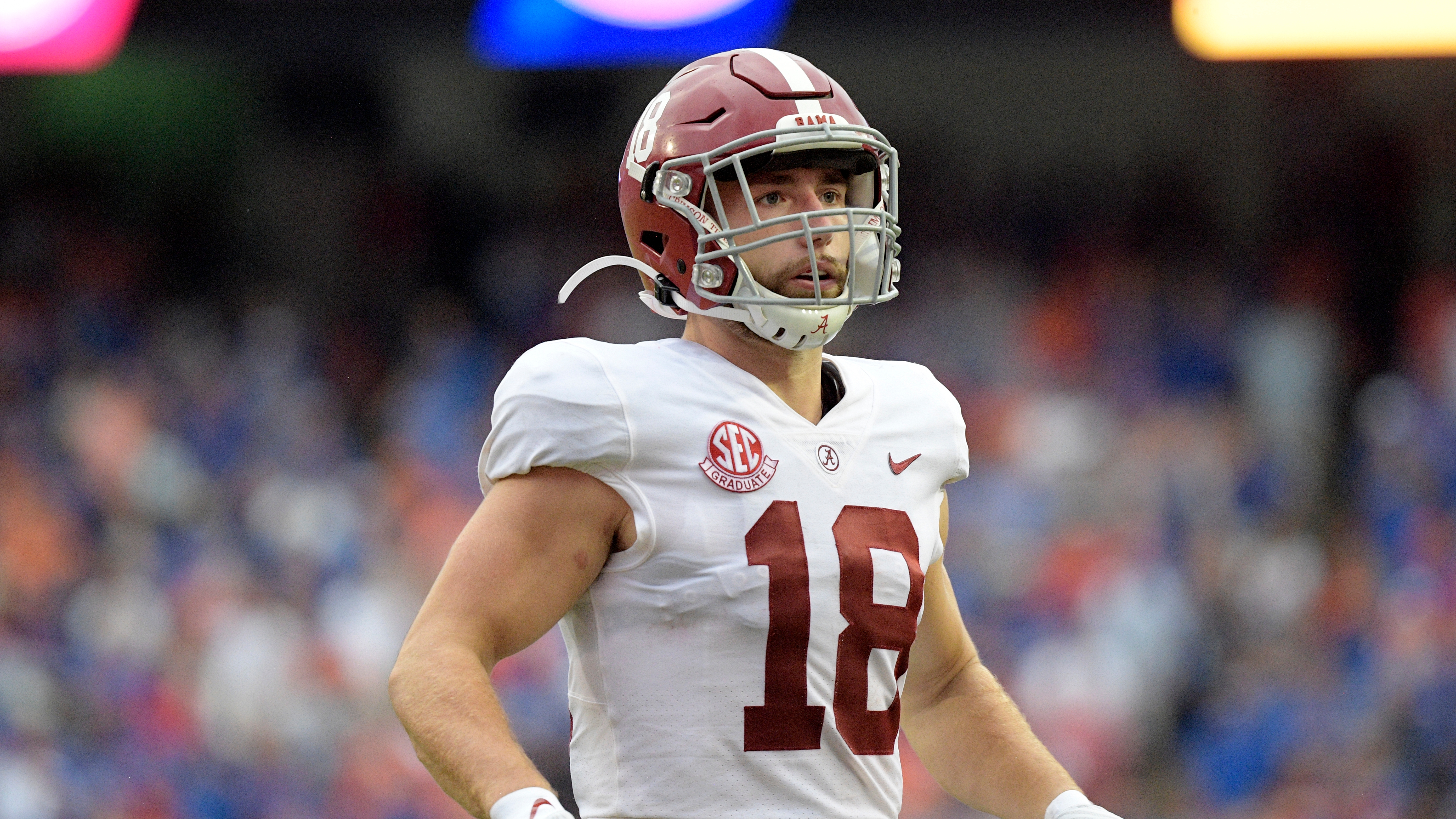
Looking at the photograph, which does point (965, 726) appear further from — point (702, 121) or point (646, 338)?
point (646, 338)

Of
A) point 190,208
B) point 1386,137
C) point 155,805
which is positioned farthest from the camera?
point 190,208

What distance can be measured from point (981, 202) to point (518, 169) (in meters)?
2.62

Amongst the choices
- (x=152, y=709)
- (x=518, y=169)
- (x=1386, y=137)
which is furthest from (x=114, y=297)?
(x=1386, y=137)

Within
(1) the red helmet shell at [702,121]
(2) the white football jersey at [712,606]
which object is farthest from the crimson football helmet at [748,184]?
(2) the white football jersey at [712,606]

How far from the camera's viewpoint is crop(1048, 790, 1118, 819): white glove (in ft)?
6.65

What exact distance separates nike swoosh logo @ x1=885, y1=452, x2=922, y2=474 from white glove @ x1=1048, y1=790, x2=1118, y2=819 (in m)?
0.47

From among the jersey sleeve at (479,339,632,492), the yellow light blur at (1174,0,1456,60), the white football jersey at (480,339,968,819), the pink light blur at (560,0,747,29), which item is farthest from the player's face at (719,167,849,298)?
the yellow light blur at (1174,0,1456,60)

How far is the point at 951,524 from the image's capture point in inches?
279

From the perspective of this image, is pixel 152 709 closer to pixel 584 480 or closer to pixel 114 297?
pixel 114 297

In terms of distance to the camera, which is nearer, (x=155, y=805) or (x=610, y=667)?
(x=610, y=667)

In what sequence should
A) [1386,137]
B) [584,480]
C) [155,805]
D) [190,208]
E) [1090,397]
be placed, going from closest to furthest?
[584,480] < [155,805] < [1090,397] < [1386,137] < [190,208]

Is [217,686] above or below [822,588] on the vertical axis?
below

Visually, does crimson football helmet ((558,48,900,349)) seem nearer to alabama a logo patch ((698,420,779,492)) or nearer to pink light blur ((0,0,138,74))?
alabama a logo patch ((698,420,779,492))

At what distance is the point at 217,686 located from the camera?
22.5ft
